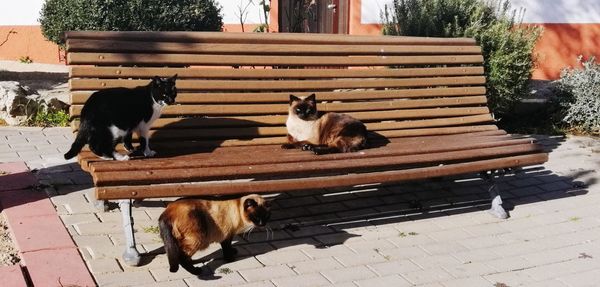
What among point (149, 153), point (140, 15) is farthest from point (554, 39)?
point (149, 153)

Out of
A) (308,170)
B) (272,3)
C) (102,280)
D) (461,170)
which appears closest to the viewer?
(102,280)

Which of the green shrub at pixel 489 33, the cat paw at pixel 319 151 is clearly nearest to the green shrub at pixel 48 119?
the green shrub at pixel 489 33

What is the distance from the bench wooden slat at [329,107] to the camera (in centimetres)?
495

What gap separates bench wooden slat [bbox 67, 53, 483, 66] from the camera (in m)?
4.71

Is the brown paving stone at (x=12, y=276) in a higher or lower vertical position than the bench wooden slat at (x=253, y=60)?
lower

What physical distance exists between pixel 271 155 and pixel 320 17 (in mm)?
6569

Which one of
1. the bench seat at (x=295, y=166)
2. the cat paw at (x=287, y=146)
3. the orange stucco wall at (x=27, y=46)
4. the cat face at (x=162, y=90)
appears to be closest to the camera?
the bench seat at (x=295, y=166)

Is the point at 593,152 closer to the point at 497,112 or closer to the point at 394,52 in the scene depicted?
the point at 497,112

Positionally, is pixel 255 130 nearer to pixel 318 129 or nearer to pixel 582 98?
pixel 318 129

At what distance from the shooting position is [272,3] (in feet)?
34.8

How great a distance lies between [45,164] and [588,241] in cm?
422

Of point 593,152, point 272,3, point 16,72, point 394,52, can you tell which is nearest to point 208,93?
point 394,52

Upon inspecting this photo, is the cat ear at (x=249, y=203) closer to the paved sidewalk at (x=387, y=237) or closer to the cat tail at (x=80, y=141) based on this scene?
the paved sidewalk at (x=387, y=237)

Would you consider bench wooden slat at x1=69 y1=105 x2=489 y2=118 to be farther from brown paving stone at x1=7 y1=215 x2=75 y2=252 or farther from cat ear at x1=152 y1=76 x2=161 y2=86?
brown paving stone at x1=7 y1=215 x2=75 y2=252
